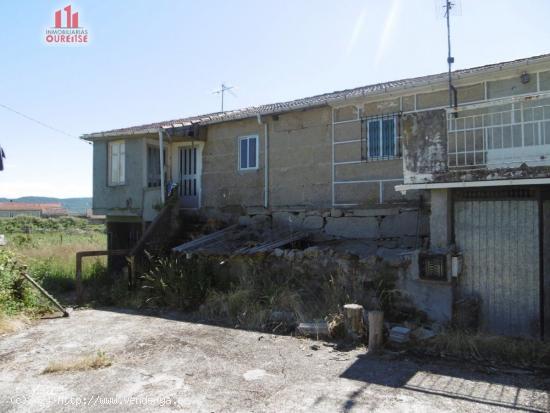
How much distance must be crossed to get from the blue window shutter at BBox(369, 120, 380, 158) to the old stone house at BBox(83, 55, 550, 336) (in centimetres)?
3

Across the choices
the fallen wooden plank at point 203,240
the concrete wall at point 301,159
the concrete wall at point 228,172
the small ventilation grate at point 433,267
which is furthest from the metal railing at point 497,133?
the fallen wooden plank at point 203,240

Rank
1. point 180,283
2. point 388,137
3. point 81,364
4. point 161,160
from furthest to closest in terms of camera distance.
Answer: point 161,160 → point 388,137 → point 180,283 → point 81,364

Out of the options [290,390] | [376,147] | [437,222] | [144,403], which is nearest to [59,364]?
[144,403]

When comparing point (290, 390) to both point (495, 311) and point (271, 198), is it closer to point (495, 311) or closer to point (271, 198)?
point (495, 311)

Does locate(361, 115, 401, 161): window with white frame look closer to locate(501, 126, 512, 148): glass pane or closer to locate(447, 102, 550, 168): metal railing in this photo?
locate(447, 102, 550, 168): metal railing

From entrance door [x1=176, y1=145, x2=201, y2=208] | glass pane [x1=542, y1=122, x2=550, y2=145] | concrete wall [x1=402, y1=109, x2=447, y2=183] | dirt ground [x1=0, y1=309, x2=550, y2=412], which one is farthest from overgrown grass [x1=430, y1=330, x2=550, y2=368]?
entrance door [x1=176, y1=145, x2=201, y2=208]

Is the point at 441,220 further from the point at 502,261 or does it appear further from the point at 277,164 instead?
the point at 277,164

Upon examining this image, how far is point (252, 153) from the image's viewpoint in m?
12.7

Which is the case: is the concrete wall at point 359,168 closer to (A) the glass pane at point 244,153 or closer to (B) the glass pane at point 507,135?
(B) the glass pane at point 507,135

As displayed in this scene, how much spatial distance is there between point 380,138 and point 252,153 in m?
3.89

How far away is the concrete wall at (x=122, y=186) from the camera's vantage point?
13.7 m

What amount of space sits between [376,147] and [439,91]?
181 cm

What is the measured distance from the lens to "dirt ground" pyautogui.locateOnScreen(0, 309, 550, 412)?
4.67 m

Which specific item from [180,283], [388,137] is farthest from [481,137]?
[180,283]
